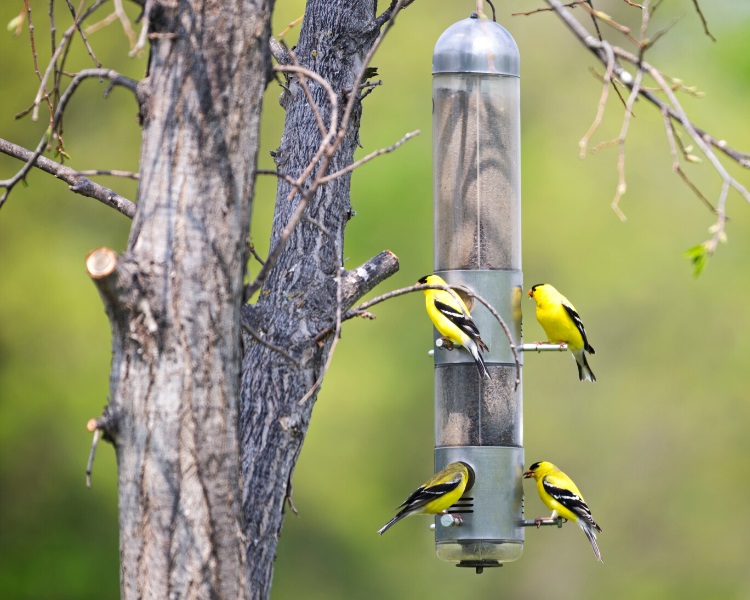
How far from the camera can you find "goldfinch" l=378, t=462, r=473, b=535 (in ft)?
17.4

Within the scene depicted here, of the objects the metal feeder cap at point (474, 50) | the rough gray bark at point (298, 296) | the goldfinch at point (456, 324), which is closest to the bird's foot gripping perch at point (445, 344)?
the goldfinch at point (456, 324)

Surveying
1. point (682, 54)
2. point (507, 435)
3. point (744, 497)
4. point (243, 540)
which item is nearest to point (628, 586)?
point (744, 497)

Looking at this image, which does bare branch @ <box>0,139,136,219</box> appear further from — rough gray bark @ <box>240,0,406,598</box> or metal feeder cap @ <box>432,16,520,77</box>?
metal feeder cap @ <box>432,16,520,77</box>

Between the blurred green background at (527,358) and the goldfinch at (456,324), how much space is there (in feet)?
33.9

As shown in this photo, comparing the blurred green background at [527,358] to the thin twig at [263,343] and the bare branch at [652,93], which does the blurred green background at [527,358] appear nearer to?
the thin twig at [263,343]

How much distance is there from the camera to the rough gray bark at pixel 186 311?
10.7 ft

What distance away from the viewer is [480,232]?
5.72 meters

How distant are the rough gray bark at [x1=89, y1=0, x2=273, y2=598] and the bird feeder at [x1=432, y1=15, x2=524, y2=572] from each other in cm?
234

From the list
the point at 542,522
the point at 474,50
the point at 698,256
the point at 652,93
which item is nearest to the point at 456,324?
the point at 542,522

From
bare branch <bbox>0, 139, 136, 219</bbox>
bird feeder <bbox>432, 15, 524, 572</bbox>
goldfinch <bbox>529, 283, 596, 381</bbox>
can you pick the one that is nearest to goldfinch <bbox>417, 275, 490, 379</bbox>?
bird feeder <bbox>432, 15, 524, 572</bbox>

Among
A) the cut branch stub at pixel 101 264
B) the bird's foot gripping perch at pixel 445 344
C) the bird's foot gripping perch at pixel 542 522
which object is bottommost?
the bird's foot gripping perch at pixel 542 522

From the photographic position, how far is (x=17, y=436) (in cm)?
1533

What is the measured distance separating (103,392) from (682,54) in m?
10.3

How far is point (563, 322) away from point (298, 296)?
237cm
